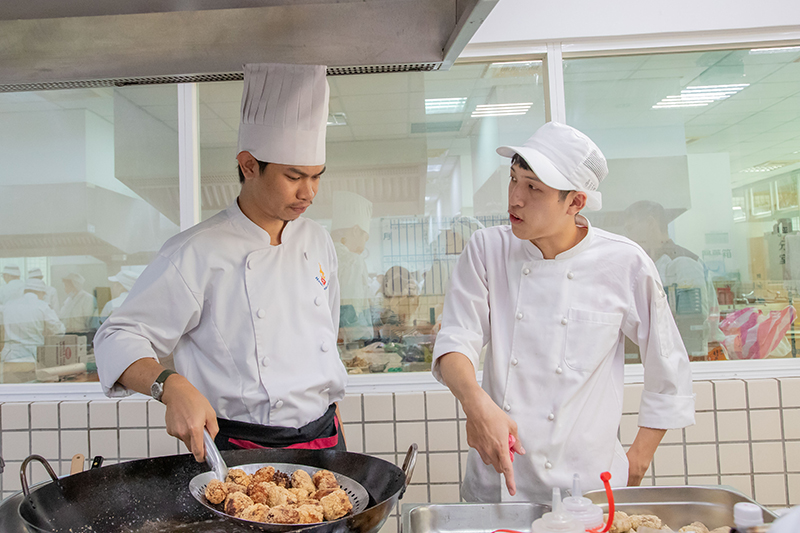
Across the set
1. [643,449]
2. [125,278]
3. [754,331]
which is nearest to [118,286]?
[125,278]

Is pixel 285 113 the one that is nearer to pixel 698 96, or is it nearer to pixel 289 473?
pixel 289 473

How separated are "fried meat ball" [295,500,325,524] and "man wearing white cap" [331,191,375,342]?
6.31ft

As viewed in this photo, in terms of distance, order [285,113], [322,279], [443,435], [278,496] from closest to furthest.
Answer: [278,496] → [285,113] → [322,279] → [443,435]

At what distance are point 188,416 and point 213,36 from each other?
817 millimetres

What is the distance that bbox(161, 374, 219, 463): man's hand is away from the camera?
3.71 ft

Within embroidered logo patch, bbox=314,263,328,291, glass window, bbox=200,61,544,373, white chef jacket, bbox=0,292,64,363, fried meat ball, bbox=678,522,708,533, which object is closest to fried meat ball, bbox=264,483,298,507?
embroidered logo patch, bbox=314,263,328,291

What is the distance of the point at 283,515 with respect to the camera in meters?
0.97

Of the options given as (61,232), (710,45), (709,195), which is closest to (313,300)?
(61,232)

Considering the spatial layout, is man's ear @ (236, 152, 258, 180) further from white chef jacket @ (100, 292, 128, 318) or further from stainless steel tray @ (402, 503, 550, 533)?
white chef jacket @ (100, 292, 128, 318)

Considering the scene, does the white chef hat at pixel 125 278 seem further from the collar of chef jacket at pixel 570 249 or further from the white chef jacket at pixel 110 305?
the collar of chef jacket at pixel 570 249

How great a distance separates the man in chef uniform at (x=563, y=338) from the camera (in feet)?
4.69

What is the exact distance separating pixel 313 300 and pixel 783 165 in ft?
8.79

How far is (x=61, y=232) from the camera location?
2896 mm

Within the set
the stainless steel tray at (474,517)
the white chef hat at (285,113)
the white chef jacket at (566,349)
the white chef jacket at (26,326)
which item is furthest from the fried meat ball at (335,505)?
the white chef jacket at (26,326)
